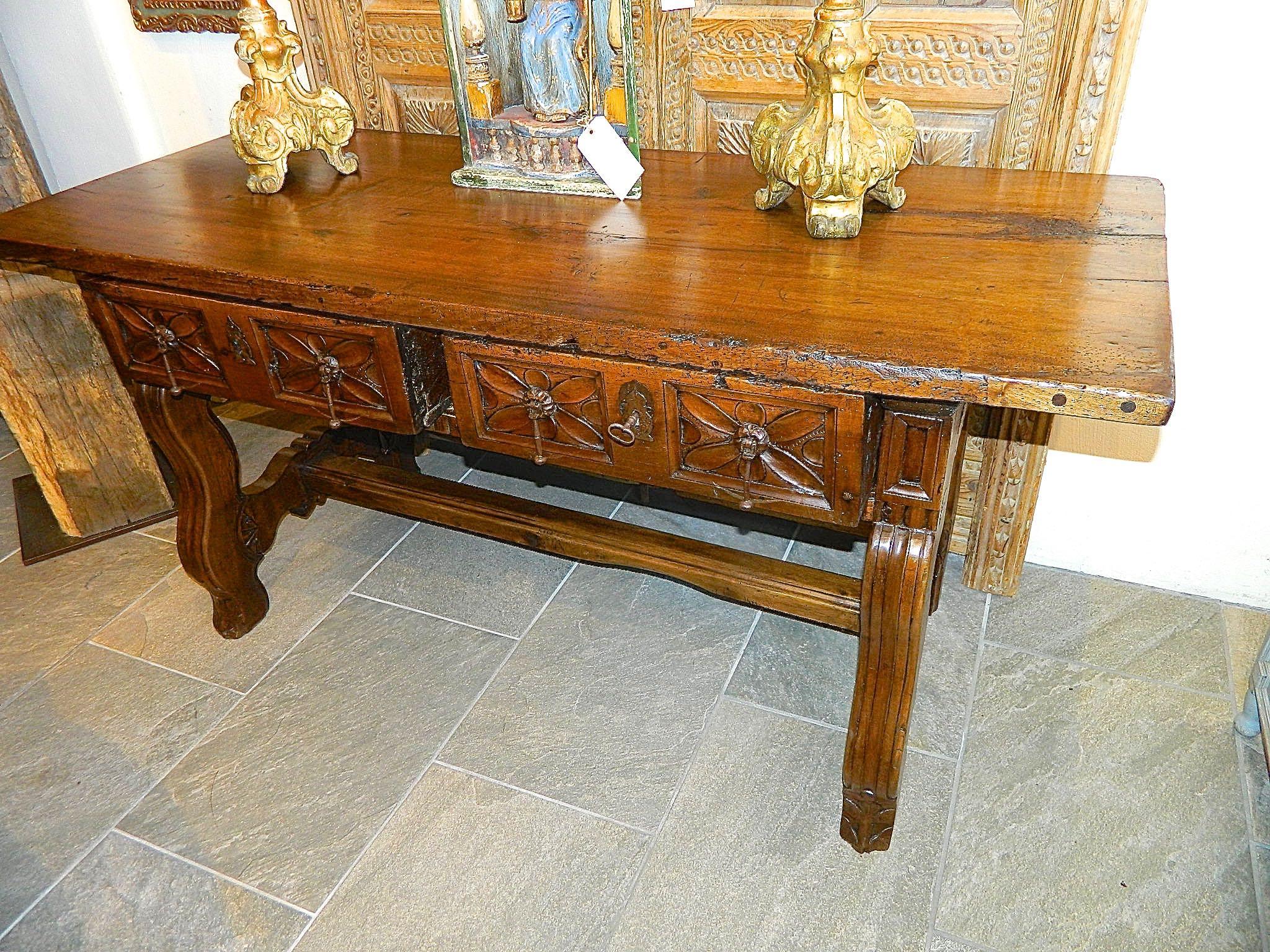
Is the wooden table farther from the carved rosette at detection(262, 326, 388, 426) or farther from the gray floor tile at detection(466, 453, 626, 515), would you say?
the gray floor tile at detection(466, 453, 626, 515)

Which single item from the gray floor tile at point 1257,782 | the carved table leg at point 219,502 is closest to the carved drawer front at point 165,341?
the carved table leg at point 219,502

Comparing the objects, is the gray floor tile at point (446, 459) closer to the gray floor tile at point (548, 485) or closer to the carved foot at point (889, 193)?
the gray floor tile at point (548, 485)

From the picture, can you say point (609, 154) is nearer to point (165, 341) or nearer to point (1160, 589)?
point (165, 341)

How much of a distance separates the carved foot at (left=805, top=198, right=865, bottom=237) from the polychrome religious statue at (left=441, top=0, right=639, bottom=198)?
369 mm

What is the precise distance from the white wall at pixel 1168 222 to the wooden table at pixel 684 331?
25 cm

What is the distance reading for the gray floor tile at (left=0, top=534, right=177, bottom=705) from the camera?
2119mm

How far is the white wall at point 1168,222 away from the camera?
63.4 inches

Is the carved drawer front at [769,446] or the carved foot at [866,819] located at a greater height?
the carved drawer front at [769,446]

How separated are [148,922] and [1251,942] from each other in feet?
5.89

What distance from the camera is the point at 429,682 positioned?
1.99m

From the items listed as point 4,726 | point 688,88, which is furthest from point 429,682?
point 688,88

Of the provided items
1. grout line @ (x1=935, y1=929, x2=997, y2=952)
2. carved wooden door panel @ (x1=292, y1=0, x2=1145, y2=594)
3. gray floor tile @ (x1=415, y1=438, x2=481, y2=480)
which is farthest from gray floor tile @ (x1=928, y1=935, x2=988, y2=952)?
gray floor tile @ (x1=415, y1=438, x2=481, y2=480)

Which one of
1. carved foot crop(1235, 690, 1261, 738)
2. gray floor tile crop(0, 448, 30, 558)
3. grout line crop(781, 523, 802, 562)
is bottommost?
gray floor tile crop(0, 448, 30, 558)

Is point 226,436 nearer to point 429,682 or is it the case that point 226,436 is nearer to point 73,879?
point 429,682
